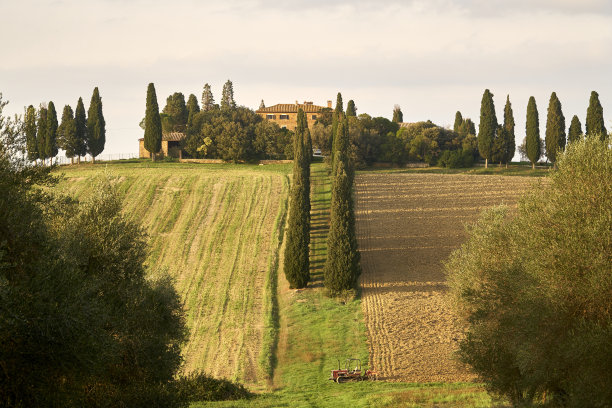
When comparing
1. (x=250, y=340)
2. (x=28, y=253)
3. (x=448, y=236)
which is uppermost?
(x=28, y=253)

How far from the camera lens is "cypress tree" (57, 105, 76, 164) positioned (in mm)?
80812

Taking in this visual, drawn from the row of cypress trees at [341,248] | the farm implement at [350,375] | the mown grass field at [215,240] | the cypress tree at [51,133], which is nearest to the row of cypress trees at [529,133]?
the mown grass field at [215,240]

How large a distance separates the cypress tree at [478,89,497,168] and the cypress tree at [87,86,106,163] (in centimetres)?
4623

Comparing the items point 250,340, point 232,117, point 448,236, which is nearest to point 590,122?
point 448,236

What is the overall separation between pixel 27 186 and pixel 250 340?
21548 millimetres

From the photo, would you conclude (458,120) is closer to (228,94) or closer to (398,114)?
(398,114)

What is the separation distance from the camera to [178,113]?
4082 inches

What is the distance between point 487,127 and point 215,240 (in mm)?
43360

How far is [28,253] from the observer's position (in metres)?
15.3

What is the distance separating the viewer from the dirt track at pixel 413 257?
1284 inches

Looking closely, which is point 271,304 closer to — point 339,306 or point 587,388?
point 339,306

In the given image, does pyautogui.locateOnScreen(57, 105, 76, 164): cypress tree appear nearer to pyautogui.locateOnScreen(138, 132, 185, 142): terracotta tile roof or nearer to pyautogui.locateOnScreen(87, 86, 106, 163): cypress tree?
pyautogui.locateOnScreen(87, 86, 106, 163): cypress tree

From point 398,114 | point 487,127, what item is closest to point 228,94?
point 398,114

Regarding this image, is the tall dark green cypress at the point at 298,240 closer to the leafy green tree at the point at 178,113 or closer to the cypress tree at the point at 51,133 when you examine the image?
the cypress tree at the point at 51,133
